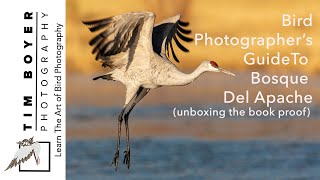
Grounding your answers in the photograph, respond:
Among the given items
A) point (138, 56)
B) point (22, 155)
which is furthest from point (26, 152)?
point (138, 56)

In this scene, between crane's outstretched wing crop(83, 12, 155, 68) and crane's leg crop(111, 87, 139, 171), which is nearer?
crane's outstretched wing crop(83, 12, 155, 68)

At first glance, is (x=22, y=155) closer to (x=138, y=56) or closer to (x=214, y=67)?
(x=138, y=56)

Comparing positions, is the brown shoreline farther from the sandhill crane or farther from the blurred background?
the sandhill crane

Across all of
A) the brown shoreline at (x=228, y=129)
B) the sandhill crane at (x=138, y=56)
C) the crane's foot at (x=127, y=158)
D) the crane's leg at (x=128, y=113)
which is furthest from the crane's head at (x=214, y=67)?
the crane's foot at (x=127, y=158)

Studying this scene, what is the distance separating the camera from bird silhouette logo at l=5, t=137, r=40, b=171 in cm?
584

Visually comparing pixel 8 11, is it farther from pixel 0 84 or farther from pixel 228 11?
pixel 228 11

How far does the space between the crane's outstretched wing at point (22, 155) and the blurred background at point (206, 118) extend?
240mm

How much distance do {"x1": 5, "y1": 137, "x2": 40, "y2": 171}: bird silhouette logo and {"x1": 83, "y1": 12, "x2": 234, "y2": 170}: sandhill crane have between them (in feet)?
1.58

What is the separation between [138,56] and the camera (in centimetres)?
598

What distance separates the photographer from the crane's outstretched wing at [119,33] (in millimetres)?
5788

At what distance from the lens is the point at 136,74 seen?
237 inches

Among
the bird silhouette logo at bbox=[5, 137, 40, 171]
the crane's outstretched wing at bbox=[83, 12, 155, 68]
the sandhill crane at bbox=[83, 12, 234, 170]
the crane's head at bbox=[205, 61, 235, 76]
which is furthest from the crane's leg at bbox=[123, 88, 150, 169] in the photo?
the bird silhouette logo at bbox=[5, 137, 40, 171]

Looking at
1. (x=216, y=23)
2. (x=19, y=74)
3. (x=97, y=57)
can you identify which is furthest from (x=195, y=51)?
(x=19, y=74)

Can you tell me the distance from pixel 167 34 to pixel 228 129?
27.3 inches
